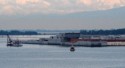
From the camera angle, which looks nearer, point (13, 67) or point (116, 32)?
point (13, 67)

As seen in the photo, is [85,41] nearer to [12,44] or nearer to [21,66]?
[12,44]

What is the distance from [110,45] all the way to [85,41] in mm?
5567

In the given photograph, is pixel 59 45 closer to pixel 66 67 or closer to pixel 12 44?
pixel 12 44

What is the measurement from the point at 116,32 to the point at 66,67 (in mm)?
125044

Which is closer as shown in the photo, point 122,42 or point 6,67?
point 6,67

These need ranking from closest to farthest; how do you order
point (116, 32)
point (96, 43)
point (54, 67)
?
point (54, 67) → point (96, 43) → point (116, 32)

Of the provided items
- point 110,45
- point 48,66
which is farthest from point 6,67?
point 110,45

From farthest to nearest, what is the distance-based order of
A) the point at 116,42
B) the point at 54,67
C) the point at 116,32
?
the point at 116,32 < the point at 116,42 < the point at 54,67

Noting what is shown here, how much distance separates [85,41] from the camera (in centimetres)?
10362

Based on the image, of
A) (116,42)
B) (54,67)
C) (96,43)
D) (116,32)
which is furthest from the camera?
(116,32)

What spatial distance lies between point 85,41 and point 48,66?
56.7 metres

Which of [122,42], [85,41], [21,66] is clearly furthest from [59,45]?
[21,66]

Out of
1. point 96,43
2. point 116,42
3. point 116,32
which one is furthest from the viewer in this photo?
point 116,32

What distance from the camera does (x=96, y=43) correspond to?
100062 millimetres
